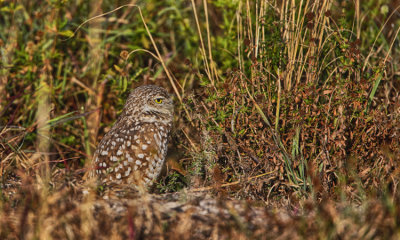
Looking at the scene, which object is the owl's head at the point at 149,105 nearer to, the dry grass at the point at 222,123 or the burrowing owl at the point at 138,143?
the burrowing owl at the point at 138,143

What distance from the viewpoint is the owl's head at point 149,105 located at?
4.32 metres

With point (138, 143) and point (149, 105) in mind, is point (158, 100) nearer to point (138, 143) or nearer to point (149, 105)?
point (149, 105)

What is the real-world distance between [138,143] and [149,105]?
0.43m

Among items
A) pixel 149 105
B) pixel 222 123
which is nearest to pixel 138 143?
pixel 149 105

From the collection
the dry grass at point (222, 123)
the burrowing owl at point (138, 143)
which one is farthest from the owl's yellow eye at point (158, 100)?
the dry grass at point (222, 123)

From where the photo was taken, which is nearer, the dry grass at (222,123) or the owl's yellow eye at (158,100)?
the dry grass at (222,123)

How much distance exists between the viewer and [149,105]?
436 centimetres

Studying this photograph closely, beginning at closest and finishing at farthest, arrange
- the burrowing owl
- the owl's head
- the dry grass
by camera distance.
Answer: the dry grass, the burrowing owl, the owl's head

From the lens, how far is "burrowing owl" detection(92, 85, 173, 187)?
13.1ft

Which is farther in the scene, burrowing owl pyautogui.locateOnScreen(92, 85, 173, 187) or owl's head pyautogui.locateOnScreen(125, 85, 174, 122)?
owl's head pyautogui.locateOnScreen(125, 85, 174, 122)

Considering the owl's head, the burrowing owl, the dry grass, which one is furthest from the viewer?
the owl's head

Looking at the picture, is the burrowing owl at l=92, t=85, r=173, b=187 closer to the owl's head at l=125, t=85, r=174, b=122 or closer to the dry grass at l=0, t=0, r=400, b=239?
the owl's head at l=125, t=85, r=174, b=122

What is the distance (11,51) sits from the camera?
5.14m

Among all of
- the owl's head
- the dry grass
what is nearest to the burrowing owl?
the owl's head
